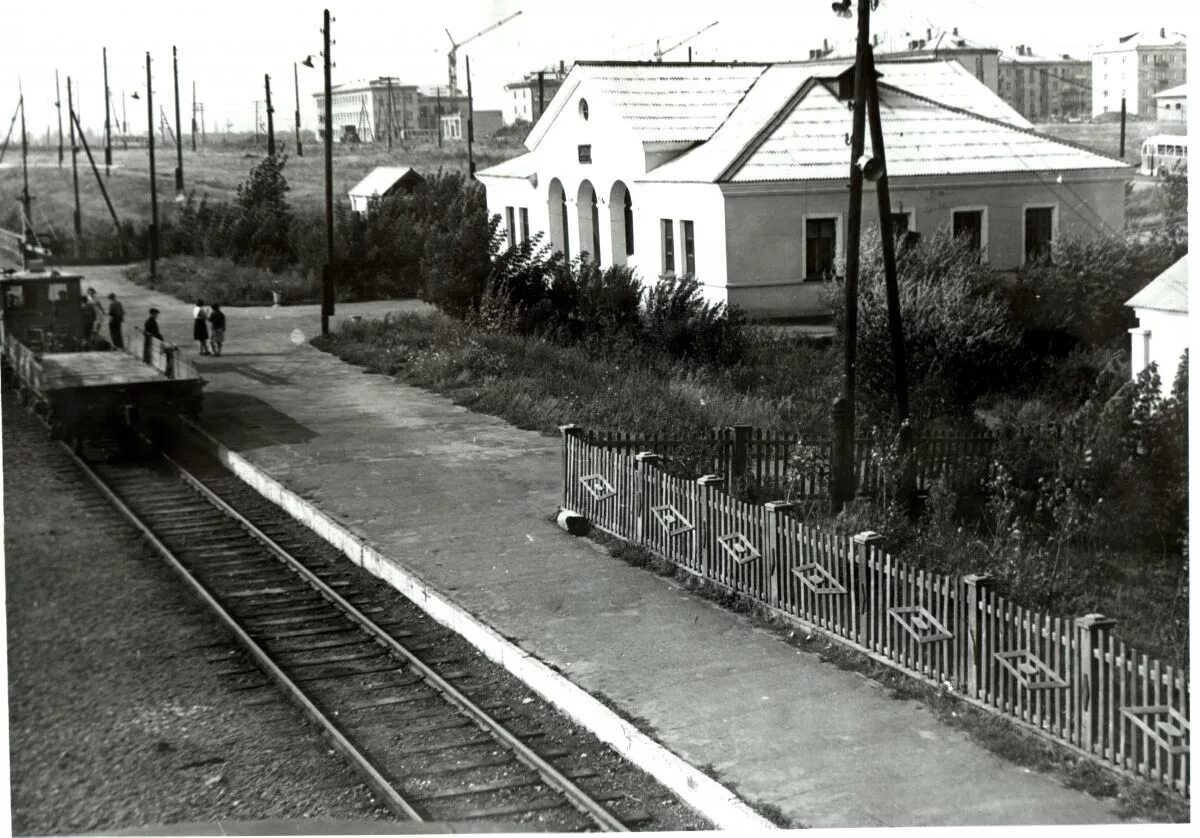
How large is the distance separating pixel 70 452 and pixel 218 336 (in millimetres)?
8037

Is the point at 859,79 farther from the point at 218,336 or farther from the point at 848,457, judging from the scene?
the point at 218,336

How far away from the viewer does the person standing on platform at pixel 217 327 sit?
26828mm

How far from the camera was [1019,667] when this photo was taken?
8078 mm

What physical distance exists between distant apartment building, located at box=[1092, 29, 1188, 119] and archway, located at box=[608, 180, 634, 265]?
1081 cm

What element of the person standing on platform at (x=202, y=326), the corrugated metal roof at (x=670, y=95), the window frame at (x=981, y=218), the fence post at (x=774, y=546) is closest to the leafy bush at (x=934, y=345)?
the fence post at (x=774, y=546)

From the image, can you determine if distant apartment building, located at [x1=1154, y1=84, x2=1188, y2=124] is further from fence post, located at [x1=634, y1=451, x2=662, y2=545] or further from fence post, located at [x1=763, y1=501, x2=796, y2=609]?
fence post, located at [x1=763, y1=501, x2=796, y2=609]

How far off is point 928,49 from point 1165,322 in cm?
1112

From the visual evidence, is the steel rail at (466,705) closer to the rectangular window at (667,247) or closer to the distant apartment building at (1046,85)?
the rectangular window at (667,247)

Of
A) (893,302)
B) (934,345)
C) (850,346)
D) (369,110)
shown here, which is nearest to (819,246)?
(934,345)

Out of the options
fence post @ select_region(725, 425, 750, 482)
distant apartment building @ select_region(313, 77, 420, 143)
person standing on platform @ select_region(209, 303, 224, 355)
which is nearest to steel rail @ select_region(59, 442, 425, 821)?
fence post @ select_region(725, 425, 750, 482)

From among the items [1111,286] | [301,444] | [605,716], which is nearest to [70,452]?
[301,444]

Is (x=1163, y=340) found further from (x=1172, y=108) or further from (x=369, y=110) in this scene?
(x=369, y=110)

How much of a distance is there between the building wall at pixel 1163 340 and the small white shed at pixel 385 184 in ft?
110

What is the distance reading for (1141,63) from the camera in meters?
24.7
